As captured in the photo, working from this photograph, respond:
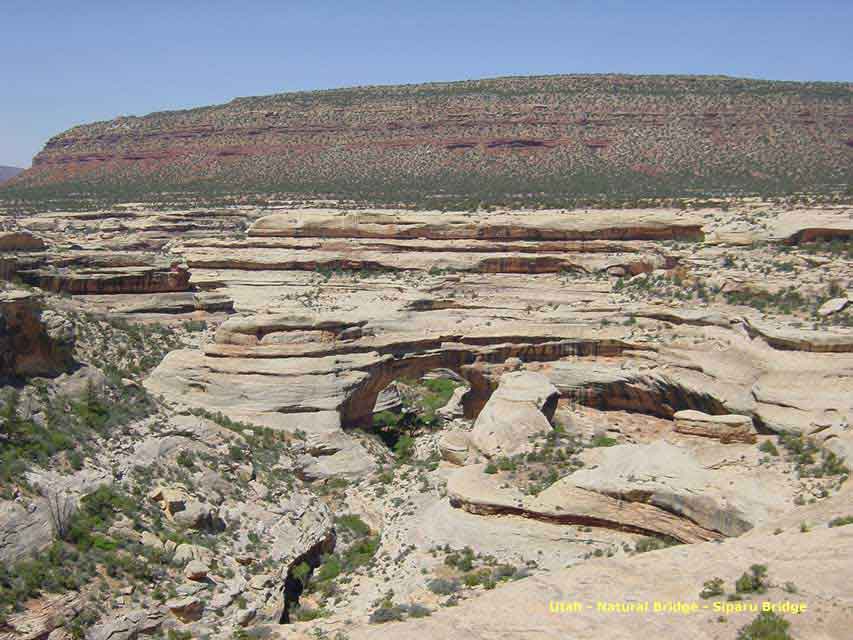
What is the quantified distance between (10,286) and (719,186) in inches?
2320

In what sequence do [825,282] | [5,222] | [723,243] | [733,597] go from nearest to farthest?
[733,597]
[825,282]
[723,243]
[5,222]

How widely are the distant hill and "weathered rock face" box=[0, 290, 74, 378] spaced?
4958cm

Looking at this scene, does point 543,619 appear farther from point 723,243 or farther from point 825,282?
point 723,243

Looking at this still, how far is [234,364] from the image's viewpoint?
24.9 m

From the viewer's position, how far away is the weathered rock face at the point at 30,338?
1844 centimetres

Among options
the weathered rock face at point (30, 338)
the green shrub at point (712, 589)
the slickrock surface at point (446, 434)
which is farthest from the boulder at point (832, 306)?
the weathered rock face at point (30, 338)

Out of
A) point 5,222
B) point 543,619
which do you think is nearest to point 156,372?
point 543,619

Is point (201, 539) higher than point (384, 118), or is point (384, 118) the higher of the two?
point (384, 118)

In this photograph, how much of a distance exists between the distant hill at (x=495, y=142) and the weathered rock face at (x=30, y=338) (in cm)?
4958

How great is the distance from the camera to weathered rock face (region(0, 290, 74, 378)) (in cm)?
1844

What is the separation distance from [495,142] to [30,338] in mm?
73156

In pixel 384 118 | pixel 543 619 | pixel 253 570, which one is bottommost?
pixel 253 570

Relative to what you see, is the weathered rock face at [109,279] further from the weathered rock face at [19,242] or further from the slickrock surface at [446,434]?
the weathered rock face at [19,242]

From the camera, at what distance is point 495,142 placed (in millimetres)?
88562
